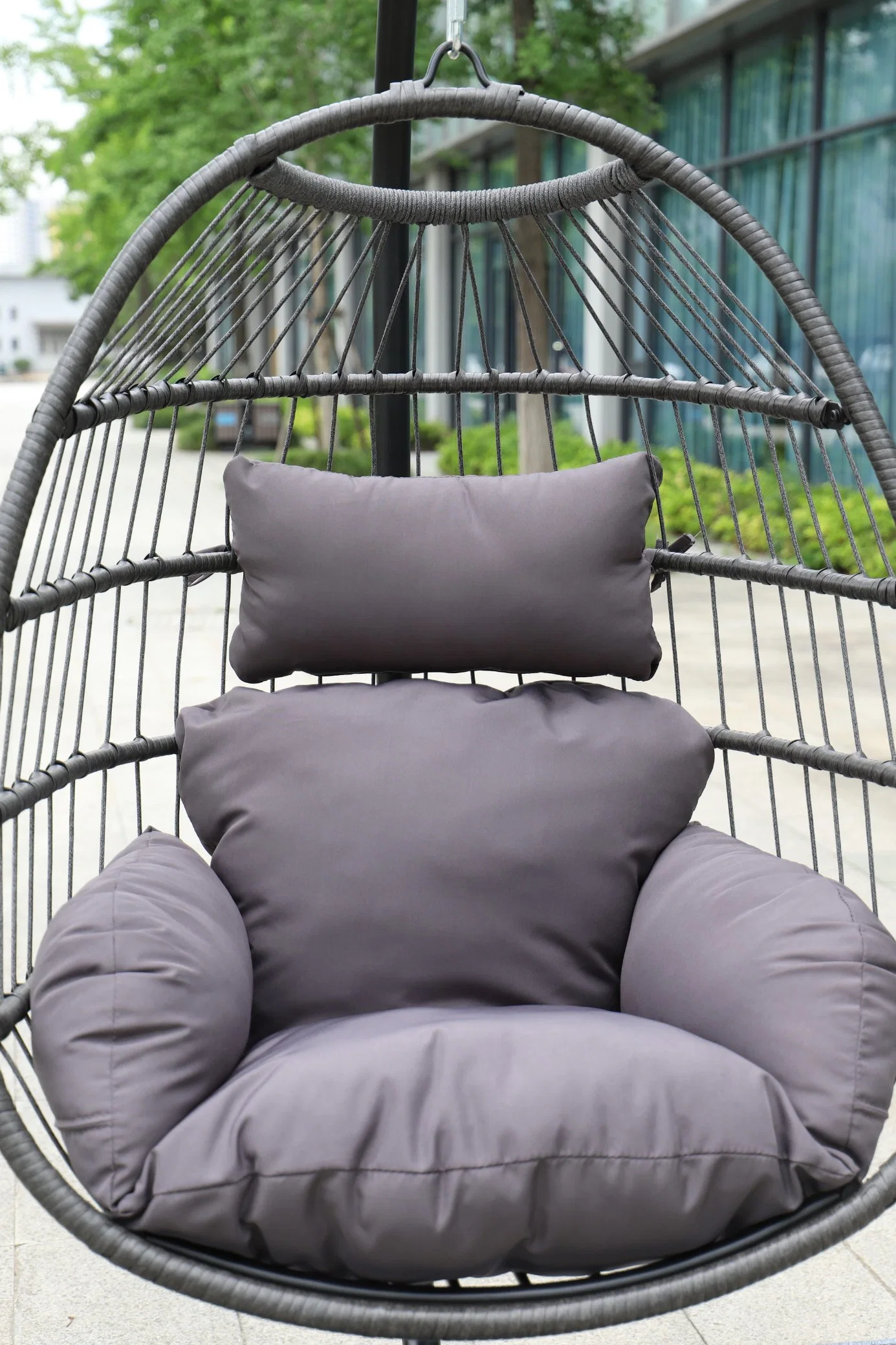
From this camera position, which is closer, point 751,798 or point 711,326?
point 711,326

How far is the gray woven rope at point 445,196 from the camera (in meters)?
1.56

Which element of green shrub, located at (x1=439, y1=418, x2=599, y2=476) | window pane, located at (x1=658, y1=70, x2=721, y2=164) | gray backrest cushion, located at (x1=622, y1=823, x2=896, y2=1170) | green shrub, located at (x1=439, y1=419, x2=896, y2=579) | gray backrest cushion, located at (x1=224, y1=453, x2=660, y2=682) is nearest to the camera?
gray backrest cushion, located at (x1=622, y1=823, x2=896, y2=1170)

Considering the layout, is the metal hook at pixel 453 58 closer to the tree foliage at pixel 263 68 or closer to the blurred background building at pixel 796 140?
the tree foliage at pixel 263 68

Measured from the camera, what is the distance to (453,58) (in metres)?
1.58

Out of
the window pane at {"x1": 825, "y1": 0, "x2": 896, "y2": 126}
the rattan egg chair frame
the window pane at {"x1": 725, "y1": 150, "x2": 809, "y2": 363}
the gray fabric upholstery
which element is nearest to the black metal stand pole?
the rattan egg chair frame

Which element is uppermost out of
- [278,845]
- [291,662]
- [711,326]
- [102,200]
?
[102,200]

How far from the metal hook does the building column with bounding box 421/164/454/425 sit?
36.5 feet

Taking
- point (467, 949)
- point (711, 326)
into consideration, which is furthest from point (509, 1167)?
point (711, 326)

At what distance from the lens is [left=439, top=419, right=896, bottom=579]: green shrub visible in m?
5.62

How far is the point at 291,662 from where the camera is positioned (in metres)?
1.52

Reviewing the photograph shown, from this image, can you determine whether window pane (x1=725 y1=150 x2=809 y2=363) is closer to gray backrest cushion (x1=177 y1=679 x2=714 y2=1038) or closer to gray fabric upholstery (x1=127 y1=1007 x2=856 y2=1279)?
gray backrest cushion (x1=177 y1=679 x2=714 y2=1038)

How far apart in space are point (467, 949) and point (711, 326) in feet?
2.79

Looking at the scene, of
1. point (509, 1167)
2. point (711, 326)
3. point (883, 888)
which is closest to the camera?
point (509, 1167)

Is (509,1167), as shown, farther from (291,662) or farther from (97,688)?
(97,688)
